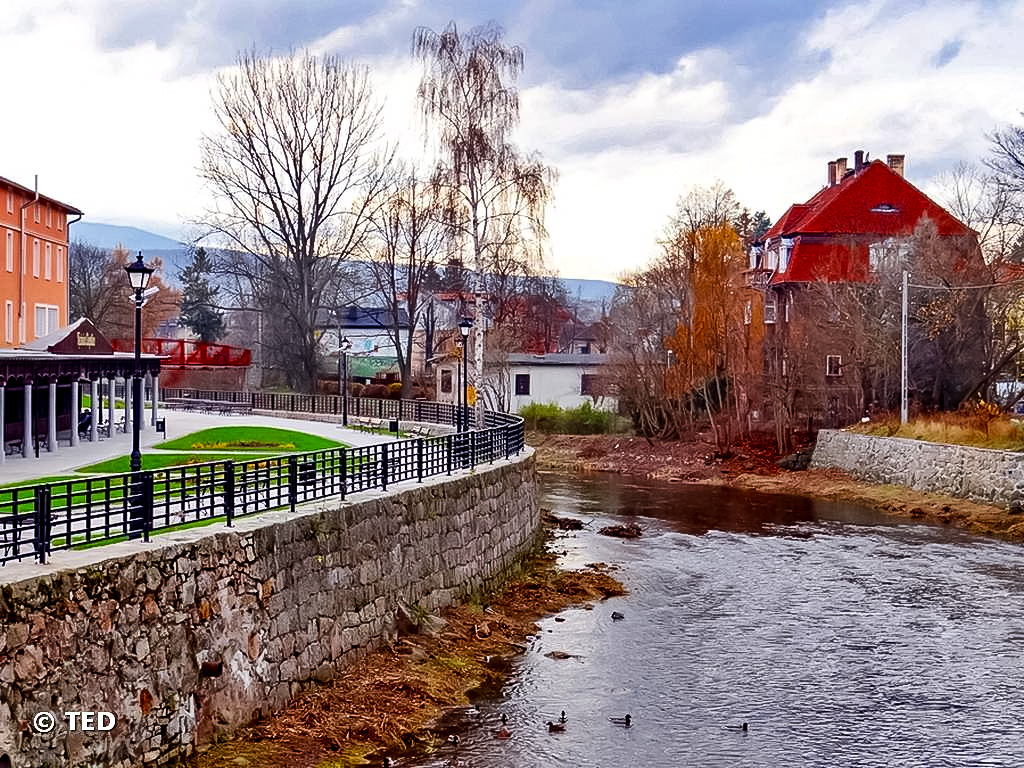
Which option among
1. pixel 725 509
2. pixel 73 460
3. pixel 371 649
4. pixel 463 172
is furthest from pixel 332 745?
pixel 725 509

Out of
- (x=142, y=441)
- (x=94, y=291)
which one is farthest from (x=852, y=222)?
(x=94, y=291)

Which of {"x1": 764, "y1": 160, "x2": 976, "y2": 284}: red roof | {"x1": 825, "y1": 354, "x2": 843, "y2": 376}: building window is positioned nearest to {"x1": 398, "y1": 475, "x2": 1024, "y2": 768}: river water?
{"x1": 825, "y1": 354, "x2": 843, "y2": 376}: building window

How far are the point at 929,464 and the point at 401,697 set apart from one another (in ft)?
92.3

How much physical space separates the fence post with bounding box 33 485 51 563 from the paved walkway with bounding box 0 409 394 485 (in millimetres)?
11368

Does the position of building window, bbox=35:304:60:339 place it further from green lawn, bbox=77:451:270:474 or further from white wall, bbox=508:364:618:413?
white wall, bbox=508:364:618:413

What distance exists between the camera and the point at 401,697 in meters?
15.5

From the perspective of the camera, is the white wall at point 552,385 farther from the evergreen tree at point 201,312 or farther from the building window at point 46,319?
the building window at point 46,319

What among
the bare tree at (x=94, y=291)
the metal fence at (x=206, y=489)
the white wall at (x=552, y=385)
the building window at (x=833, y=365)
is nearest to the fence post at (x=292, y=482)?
the metal fence at (x=206, y=489)

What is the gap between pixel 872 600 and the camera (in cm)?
2269

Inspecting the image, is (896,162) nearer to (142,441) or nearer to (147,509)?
(142,441)

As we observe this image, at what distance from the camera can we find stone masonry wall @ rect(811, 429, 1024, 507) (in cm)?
3491

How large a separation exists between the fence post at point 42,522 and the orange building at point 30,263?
2999 centimetres

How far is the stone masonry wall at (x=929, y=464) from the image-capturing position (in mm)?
34906

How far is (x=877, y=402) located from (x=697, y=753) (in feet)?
119
